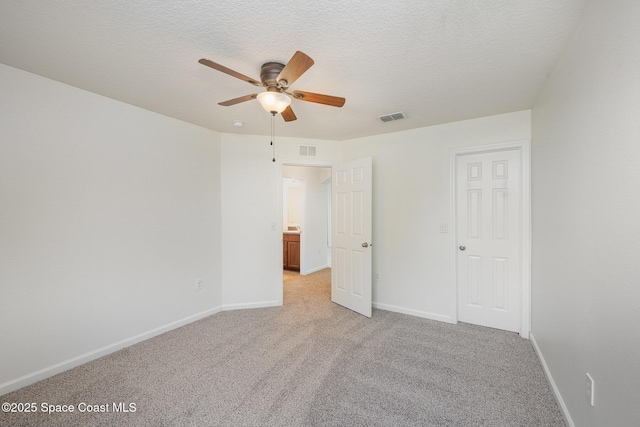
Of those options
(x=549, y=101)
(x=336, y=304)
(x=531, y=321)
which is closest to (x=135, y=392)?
(x=336, y=304)

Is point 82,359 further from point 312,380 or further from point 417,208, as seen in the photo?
point 417,208

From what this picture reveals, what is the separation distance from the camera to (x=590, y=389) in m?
1.36

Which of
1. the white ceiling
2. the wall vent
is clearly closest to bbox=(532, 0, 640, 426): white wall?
the white ceiling

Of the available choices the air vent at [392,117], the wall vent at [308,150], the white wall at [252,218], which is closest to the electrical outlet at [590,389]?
the air vent at [392,117]

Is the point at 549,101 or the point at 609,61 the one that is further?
the point at 549,101

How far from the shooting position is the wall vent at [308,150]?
385 centimetres

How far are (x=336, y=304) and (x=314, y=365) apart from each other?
1.59 m

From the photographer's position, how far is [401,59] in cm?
188

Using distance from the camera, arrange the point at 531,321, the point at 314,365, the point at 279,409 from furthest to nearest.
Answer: the point at 531,321
the point at 314,365
the point at 279,409

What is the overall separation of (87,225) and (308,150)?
266 cm

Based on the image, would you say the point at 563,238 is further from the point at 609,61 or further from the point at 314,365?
the point at 314,365

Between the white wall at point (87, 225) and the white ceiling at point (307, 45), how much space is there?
0.32 m

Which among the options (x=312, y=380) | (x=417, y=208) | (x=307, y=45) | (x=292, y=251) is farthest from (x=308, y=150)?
(x=312, y=380)

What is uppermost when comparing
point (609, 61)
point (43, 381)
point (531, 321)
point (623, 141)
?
point (609, 61)
